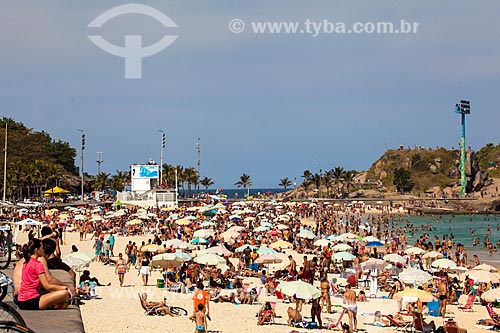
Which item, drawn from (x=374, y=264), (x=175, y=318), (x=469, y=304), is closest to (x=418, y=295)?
(x=469, y=304)

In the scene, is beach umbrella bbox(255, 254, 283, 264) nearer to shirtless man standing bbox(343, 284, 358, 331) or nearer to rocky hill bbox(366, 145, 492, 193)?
shirtless man standing bbox(343, 284, 358, 331)

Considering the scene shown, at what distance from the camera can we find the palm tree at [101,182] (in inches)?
4149

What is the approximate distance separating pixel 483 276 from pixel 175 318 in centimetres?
1077

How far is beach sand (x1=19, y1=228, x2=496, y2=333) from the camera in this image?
1570 centimetres

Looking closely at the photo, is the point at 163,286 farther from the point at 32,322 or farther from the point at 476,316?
the point at 32,322

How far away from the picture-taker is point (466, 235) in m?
55.0

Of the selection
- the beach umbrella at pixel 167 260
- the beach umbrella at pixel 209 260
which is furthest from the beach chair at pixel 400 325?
the beach umbrella at pixel 167 260

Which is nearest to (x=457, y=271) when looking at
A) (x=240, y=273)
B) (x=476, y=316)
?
(x=476, y=316)

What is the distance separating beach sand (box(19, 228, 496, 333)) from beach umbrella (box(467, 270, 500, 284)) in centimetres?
81

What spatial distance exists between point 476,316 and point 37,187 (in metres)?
72.3

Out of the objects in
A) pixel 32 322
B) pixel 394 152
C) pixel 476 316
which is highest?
pixel 394 152

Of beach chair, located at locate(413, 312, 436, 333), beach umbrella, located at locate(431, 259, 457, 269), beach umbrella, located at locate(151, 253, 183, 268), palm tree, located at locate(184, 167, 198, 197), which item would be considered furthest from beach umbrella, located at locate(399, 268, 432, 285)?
palm tree, located at locate(184, 167, 198, 197)

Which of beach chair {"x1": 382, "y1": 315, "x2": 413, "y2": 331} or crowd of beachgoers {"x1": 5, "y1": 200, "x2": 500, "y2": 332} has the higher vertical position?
crowd of beachgoers {"x1": 5, "y1": 200, "x2": 500, "y2": 332}

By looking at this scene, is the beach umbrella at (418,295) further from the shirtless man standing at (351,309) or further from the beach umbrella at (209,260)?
the beach umbrella at (209,260)
